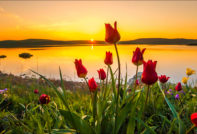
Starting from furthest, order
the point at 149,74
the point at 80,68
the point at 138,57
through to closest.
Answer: the point at 80,68 → the point at 138,57 → the point at 149,74

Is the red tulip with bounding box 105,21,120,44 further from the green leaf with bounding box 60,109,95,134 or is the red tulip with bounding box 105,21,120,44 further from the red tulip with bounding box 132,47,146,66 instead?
the green leaf with bounding box 60,109,95,134

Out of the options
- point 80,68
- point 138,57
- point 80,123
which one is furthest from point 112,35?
point 80,123

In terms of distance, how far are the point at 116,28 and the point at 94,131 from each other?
84cm

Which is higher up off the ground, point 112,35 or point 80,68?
point 112,35

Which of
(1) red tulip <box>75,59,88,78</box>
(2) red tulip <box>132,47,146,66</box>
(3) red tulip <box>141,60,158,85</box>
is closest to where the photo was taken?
(3) red tulip <box>141,60,158,85</box>

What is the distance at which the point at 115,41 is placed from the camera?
4.16ft

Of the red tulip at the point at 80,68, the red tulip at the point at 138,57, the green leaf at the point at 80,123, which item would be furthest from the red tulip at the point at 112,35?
the green leaf at the point at 80,123

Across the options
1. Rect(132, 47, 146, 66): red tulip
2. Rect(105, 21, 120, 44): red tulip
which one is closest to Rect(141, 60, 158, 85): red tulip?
Rect(132, 47, 146, 66): red tulip

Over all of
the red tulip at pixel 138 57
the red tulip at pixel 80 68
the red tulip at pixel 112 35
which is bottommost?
the red tulip at pixel 80 68

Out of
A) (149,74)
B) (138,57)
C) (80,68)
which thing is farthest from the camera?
(80,68)

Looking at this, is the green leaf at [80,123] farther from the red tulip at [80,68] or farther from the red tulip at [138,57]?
the red tulip at [138,57]

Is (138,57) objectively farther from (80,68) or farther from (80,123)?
(80,123)

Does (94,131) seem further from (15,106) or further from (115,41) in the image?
(15,106)

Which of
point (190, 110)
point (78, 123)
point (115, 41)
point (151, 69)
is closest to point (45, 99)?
point (78, 123)
